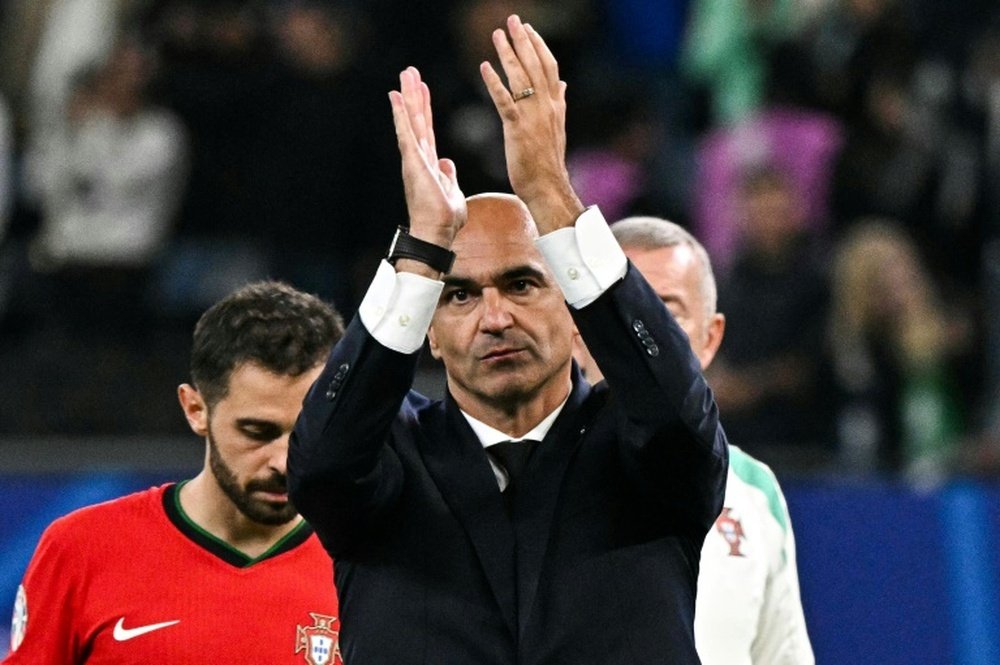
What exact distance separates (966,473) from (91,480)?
315 cm

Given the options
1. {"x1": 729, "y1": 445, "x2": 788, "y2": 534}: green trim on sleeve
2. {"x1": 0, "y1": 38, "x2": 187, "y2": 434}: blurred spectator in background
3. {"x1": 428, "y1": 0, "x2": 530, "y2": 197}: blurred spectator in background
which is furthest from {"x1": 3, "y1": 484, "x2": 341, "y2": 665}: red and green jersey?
{"x1": 428, "y1": 0, "x2": 530, "y2": 197}: blurred spectator in background

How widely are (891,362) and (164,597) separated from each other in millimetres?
4216

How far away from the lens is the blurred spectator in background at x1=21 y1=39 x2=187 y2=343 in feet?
29.3

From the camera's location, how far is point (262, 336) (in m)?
4.21

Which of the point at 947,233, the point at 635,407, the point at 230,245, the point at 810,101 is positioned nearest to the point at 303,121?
the point at 230,245

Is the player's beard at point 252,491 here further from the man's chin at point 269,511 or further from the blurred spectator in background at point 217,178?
the blurred spectator in background at point 217,178

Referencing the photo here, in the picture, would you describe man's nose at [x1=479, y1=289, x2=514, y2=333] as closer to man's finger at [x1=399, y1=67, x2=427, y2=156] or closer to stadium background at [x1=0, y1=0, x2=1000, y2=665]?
man's finger at [x1=399, y1=67, x2=427, y2=156]

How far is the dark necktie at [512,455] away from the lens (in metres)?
3.42

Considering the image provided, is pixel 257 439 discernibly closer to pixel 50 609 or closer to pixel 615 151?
pixel 50 609

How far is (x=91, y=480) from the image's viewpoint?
22.6 ft

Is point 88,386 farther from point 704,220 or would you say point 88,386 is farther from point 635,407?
point 635,407

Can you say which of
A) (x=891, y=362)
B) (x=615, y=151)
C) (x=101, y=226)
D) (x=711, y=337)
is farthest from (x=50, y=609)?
(x=615, y=151)

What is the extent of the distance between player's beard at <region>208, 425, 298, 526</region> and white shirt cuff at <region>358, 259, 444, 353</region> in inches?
39.2

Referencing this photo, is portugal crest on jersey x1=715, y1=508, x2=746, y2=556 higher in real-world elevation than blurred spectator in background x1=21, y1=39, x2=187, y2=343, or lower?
lower
